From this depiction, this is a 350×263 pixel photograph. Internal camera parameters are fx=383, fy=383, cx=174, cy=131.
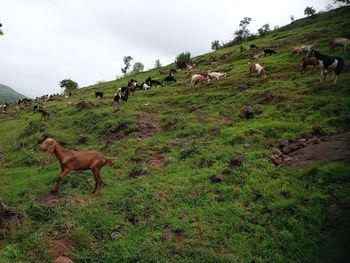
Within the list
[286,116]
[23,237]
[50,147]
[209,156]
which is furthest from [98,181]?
[286,116]

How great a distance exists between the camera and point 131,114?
26.6m

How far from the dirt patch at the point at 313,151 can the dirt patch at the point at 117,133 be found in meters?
10.3

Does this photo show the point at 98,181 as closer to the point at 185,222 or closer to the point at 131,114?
the point at 185,222

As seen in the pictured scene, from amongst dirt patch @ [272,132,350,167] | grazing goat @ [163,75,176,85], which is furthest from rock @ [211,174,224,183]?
grazing goat @ [163,75,176,85]

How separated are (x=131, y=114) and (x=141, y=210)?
1465cm

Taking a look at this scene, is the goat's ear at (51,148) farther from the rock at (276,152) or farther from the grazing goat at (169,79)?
the grazing goat at (169,79)

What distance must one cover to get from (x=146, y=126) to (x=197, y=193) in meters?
11.1

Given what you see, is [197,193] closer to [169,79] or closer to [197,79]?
[197,79]

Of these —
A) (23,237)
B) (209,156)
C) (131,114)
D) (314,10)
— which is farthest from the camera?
(314,10)

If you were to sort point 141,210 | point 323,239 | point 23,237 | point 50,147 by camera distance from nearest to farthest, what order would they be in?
1. point 323,239
2. point 23,237
3. point 141,210
4. point 50,147

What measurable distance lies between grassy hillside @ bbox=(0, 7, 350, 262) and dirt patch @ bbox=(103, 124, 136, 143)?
0.10 m

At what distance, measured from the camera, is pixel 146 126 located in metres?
23.8

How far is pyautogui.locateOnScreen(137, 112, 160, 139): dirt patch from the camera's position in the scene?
74.3 feet

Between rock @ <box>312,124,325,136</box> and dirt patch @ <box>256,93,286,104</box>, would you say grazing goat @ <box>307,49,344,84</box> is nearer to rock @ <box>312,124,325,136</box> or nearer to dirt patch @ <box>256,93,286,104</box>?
dirt patch @ <box>256,93,286,104</box>
